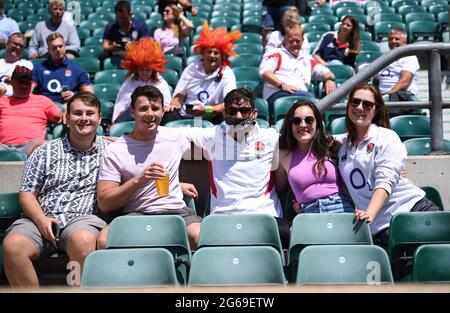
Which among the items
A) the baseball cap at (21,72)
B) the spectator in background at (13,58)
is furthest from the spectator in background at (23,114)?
the spectator in background at (13,58)

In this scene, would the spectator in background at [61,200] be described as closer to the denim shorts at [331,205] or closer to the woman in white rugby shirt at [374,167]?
the denim shorts at [331,205]

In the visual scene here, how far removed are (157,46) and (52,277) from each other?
2.78m

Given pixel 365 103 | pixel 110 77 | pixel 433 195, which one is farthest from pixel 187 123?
pixel 110 77

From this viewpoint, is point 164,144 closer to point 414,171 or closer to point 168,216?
point 168,216

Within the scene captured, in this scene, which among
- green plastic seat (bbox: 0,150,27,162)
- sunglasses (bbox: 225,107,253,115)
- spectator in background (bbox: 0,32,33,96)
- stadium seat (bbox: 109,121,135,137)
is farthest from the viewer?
spectator in background (bbox: 0,32,33,96)

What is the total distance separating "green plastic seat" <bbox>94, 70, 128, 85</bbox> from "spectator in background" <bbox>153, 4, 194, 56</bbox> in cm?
85

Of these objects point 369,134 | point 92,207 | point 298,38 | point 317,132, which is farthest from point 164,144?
point 298,38

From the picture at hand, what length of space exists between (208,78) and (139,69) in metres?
0.62

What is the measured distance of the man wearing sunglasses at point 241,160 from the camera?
4.66m

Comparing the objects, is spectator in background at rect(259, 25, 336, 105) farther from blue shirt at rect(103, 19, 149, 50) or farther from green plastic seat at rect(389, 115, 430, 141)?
blue shirt at rect(103, 19, 149, 50)

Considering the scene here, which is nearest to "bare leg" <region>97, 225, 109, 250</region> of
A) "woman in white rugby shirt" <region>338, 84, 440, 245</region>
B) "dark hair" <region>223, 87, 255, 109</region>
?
"dark hair" <region>223, 87, 255, 109</region>

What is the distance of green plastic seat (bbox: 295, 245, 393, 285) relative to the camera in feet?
12.0

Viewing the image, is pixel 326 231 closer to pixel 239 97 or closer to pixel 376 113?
pixel 376 113

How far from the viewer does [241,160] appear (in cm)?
477
